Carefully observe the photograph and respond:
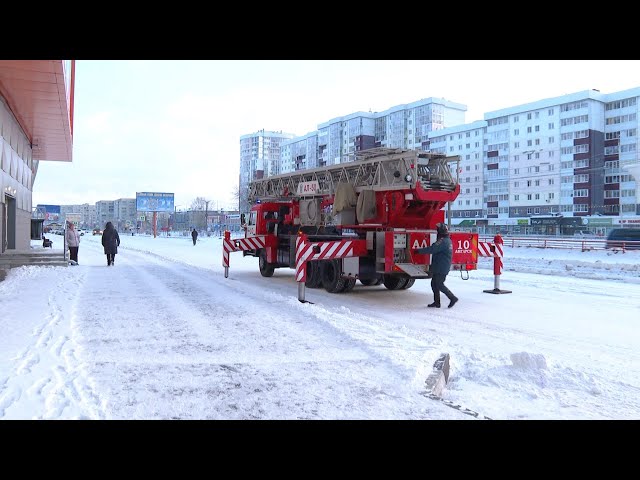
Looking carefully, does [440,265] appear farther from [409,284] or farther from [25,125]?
[25,125]

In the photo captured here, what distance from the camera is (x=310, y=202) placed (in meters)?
15.1

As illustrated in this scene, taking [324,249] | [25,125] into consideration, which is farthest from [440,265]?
[25,125]

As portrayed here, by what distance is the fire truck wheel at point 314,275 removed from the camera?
524 inches

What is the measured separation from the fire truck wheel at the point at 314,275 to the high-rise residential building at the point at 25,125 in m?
7.91

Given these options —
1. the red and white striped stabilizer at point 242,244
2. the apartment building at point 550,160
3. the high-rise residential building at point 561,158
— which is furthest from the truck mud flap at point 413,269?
the high-rise residential building at point 561,158

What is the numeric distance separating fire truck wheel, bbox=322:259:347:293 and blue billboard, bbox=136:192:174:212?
64.0 metres

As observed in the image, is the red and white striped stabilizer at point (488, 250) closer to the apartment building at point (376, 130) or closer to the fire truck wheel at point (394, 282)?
the fire truck wheel at point (394, 282)

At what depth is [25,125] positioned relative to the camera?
2273 centimetres

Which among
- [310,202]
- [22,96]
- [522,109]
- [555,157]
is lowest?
[310,202]

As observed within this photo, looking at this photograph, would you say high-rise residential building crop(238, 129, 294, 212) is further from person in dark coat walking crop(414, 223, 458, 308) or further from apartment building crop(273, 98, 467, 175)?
person in dark coat walking crop(414, 223, 458, 308)

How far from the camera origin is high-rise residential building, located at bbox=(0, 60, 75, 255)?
14.0 m

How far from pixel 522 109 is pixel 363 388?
277 ft
